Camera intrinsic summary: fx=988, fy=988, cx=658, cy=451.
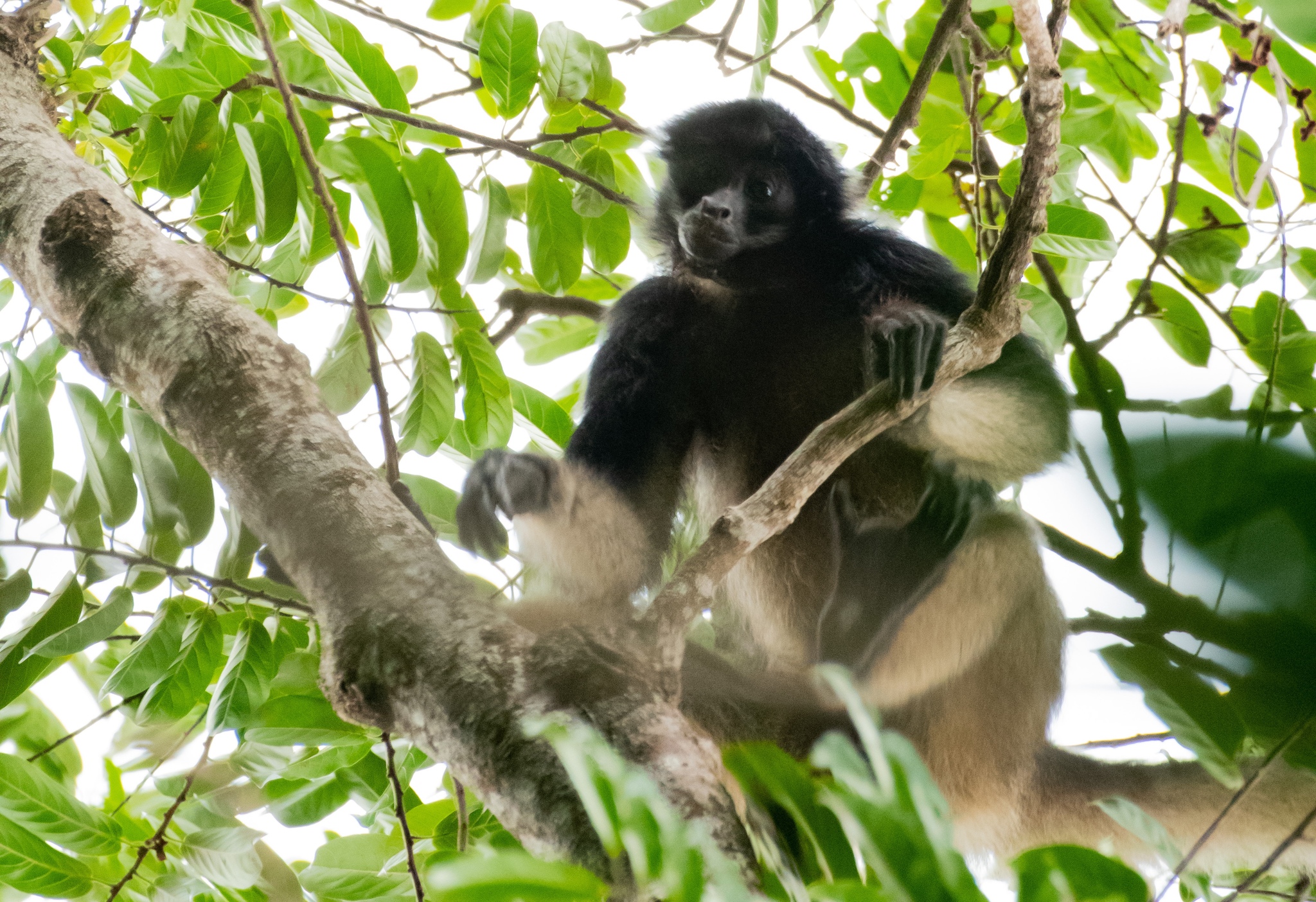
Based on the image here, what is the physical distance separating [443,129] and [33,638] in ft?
3.00

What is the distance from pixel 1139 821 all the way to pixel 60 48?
2.03m

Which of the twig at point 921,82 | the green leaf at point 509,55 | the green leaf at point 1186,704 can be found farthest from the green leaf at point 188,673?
the twig at point 921,82

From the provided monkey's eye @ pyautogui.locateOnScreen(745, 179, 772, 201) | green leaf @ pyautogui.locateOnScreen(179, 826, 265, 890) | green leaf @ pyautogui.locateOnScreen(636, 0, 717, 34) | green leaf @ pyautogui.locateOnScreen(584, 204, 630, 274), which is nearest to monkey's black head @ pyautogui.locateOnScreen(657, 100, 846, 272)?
monkey's eye @ pyautogui.locateOnScreen(745, 179, 772, 201)

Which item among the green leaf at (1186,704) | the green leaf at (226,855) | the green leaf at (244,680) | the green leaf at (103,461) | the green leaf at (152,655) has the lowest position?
the green leaf at (1186,704)

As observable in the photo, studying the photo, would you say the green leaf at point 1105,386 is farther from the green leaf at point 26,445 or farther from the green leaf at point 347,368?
the green leaf at point 26,445

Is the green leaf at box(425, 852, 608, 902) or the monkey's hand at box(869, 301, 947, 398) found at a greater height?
the monkey's hand at box(869, 301, 947, 398)

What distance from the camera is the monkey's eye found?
6.02ft

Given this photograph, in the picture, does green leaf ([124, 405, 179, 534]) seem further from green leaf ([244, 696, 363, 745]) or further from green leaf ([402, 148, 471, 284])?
green leaf ([402, 148, 471, 284])

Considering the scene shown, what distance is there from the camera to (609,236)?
1908 mm

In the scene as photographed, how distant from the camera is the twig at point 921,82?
162 centimetres

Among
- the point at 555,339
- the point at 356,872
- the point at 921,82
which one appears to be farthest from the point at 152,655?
the point at 921,82

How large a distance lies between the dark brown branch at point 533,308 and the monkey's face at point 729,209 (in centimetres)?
23

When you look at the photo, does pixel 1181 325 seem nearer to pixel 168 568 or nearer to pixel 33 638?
pixel 168 568

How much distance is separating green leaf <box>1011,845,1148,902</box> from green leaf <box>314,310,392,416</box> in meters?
1.39
